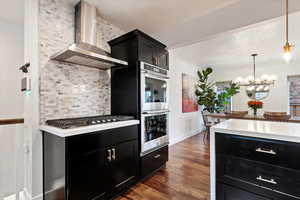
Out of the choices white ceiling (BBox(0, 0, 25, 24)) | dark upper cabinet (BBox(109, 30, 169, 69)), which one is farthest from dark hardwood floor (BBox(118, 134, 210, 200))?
white ceiling (BBox(0, 0, 25, 24))

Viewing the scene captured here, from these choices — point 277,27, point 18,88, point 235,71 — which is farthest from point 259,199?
point 235,71

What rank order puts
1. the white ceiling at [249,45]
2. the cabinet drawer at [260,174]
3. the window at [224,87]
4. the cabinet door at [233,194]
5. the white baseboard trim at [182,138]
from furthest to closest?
1. the window at [224,87]
2. the white baseboard trim at [182,138]
3. the white ceiling at [249,45]
4. the cabinet door at [233,194]
5. the cabinet drawer at [260,174]

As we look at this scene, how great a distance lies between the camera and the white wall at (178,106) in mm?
4160

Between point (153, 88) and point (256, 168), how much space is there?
1.61m

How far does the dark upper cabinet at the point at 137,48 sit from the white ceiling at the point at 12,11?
58.7 inches

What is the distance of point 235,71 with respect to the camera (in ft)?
20.0

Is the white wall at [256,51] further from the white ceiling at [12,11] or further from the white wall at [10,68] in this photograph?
the white wall at [10,68]

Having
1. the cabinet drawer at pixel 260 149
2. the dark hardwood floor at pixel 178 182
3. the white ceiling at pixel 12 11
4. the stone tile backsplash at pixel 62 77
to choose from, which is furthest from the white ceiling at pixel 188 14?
the dark hardwood floor at pixel 178 182

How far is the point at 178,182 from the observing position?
7.22ft

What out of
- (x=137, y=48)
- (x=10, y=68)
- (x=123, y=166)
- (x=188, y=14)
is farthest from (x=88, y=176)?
(x=10, y=68)

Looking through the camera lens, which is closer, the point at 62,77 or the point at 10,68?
the point at 62,77

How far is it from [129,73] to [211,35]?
5.90ft

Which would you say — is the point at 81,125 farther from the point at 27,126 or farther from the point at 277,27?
the point at 277,27

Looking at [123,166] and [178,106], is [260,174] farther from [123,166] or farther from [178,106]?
[178,106]
